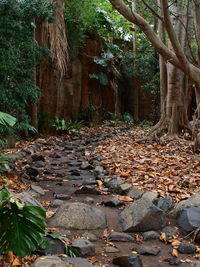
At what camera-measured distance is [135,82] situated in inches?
655

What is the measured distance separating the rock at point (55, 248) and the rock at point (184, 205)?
56.0 inches

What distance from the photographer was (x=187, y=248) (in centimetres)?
284

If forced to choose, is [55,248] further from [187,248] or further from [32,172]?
[32,172]

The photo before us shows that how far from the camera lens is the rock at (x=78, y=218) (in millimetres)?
3223

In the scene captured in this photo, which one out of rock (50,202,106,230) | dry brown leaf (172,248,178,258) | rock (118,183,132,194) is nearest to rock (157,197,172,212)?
rock (118,183,132,194)

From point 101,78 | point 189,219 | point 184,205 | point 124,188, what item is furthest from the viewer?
point 101,78

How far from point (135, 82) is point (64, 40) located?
24.4 ft

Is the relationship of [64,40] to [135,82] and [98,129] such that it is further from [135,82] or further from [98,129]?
[135,82]

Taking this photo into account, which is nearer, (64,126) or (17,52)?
(17,52)

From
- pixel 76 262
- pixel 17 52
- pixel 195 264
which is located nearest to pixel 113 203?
pixel 195 264

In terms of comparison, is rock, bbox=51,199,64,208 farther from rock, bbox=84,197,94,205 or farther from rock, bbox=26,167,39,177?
rock, bbox=26,167,39,177

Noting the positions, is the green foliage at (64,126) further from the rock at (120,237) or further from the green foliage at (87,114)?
the rock at (120,237)

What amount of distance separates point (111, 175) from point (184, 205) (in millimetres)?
1858

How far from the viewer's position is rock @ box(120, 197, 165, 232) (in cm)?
326
